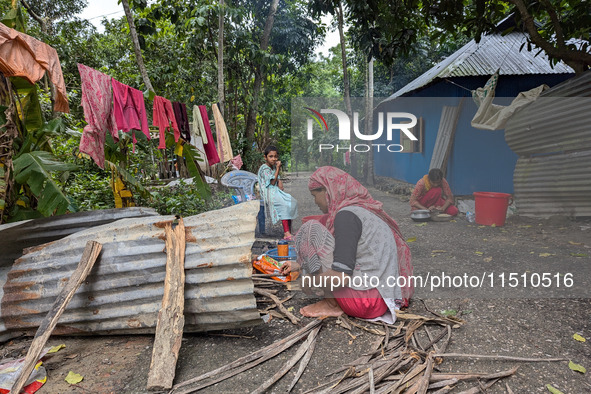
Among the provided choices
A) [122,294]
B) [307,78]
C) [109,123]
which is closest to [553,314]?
[122,294]

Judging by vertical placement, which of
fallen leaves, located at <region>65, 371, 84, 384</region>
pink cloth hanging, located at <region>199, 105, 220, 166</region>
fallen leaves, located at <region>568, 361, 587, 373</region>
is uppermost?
pink cloth hanging, located at <region>199, 105, 220, 166</region>

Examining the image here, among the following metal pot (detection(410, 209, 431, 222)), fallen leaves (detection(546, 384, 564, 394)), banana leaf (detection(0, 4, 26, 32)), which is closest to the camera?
fallen leaves (detection(546, 384, 564, 394))

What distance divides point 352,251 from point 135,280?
1.55 metres

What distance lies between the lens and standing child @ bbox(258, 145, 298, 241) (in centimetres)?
507

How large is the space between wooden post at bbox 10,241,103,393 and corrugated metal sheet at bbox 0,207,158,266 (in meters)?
0.46

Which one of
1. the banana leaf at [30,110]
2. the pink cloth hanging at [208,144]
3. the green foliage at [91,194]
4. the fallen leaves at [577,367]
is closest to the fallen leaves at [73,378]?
the banana leaf at [30,110]

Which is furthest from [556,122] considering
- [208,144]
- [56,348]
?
[56,348]

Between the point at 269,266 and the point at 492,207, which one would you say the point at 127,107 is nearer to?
the point at 269,266

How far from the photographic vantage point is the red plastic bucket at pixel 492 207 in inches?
218

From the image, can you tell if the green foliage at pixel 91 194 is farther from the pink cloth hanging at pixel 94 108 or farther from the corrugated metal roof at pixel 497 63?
the corrugated metal roof at pixel 497 63

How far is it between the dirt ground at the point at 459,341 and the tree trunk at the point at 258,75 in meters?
6.19

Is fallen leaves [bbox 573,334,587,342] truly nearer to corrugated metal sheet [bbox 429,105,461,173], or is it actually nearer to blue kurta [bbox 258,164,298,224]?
blue kurta [bbox 258,164,298,224]

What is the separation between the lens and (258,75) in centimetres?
888

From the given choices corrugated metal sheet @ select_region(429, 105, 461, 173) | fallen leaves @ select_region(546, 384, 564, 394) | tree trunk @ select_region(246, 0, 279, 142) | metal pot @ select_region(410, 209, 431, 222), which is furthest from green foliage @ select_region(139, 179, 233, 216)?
fallen leaves @ select_region(546, 384, 564, 394)
